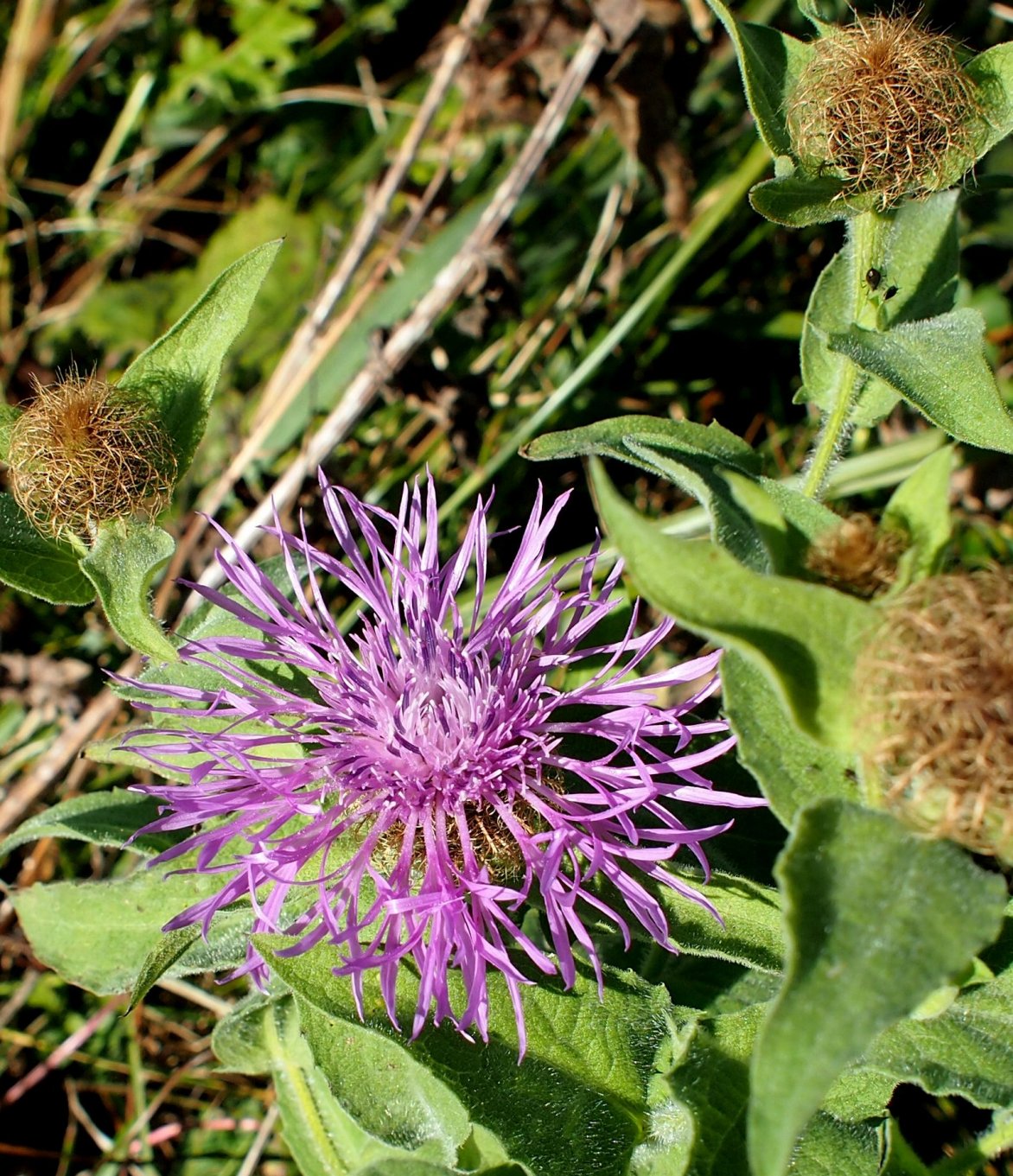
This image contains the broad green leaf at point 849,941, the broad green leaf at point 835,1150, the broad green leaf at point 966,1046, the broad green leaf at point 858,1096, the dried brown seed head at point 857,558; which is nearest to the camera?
the broad green leaf at point 849,941

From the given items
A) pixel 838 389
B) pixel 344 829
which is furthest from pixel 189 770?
pixel 838 389

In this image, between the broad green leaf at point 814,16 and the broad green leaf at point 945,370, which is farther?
the broad green leaf at point 814,16

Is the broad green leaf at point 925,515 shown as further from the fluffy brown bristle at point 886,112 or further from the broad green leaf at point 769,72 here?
the broad green leaf at point 769,72

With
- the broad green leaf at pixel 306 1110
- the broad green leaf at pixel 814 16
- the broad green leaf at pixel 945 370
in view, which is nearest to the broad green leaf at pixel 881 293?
the broad green leaf at pixel 945 370

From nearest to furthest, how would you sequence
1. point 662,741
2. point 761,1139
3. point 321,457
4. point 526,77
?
point 761,1139
point 662,741
point 321,457
point 526,77

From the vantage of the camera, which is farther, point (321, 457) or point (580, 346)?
point (580, 346)

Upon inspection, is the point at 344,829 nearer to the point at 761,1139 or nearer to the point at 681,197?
the point at 761,1139

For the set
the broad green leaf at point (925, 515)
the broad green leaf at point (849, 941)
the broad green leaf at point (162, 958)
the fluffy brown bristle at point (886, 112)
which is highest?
the fluffy brown bristle at point (886, 112)

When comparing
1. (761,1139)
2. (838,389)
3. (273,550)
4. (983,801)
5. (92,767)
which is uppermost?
(838,389)
